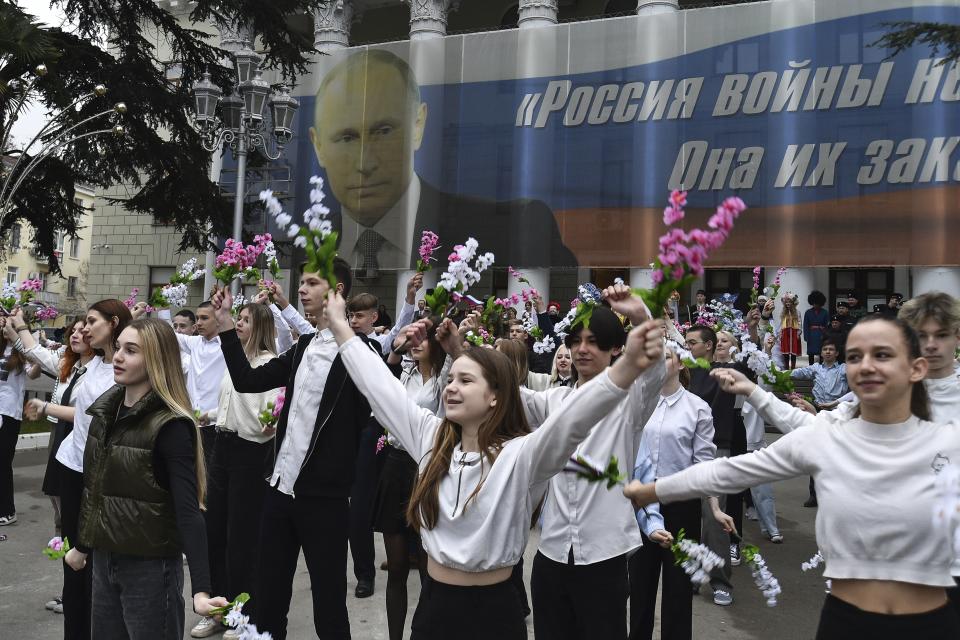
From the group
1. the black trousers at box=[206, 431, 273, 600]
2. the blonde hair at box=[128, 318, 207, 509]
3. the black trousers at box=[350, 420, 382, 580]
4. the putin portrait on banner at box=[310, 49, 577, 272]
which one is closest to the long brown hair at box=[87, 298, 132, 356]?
the blonde hair at box=[128, 318, 207, 509]

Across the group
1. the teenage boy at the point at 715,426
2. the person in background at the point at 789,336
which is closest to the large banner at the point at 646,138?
the person in background at the point at 789,336

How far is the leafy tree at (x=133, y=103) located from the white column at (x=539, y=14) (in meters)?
9.33

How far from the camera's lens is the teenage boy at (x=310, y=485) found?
4133mm

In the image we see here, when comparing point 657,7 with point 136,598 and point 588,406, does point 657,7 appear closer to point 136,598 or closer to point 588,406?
point 588,406

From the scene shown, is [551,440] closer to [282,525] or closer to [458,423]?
[458,423]

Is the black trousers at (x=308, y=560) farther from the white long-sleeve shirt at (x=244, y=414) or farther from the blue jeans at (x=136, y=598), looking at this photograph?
the white long-sleeve shirt at (x=244, y=414)

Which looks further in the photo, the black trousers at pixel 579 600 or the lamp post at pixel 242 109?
the lamp post at pixel 242 109

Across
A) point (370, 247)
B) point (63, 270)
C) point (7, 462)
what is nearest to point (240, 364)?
point (7, 462)

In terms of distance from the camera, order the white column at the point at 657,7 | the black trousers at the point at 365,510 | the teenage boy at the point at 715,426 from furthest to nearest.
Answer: the white column at the point at 657,7
the black trousers at the point at 365,510
the teenage boy at the point at 715,426

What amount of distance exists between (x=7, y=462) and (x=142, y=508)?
19.0 feet

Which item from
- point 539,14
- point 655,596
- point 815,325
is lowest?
point 655,596

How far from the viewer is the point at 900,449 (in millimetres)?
2652

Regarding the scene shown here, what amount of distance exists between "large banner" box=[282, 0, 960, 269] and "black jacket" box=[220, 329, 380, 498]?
59.8 ft

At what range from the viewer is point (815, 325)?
1658cm
